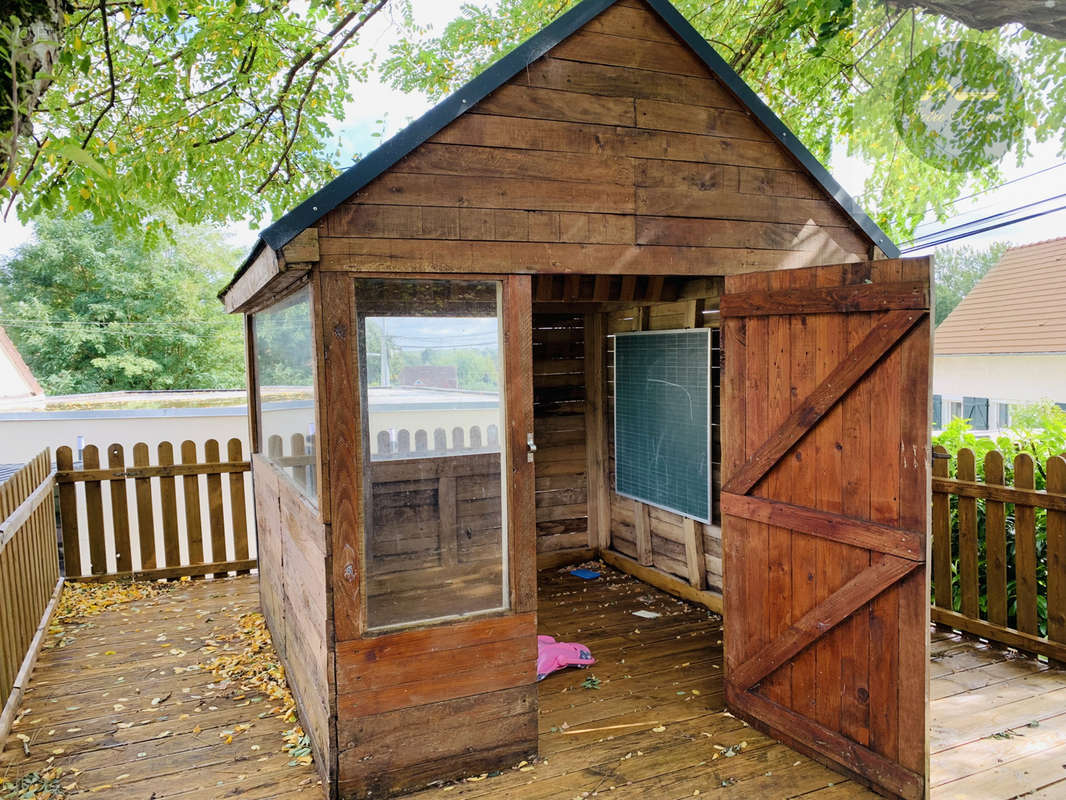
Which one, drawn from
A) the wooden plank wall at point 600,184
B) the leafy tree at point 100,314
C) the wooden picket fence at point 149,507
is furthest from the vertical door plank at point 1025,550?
the leafy tree at point 100,314

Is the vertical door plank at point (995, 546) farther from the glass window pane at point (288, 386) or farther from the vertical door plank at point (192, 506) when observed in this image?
the vertical door plank at point (192, 506)

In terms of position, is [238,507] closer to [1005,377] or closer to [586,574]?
[586,574]

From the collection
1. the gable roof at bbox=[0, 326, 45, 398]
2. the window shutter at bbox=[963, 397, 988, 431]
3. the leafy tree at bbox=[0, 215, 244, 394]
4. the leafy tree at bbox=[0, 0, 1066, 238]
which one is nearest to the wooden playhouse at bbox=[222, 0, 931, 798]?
the leafy tree at bbox=[0, 0, 1066, 238]

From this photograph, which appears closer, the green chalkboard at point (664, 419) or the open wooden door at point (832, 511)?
the open wooden door at point (832, 511)

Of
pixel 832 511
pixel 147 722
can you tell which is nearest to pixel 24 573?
pixel 147 722

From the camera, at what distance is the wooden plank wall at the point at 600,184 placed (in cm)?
304

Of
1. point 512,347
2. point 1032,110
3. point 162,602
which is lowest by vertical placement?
point 162,602

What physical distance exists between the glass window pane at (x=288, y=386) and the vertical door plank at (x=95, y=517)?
194 centimetres

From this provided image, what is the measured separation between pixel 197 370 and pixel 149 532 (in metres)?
23.3

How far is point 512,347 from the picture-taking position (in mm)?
3176

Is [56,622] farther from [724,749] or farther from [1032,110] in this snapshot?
[1032,110]

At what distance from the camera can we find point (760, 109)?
361 cm

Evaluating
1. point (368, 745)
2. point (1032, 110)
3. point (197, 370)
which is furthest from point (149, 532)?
point (197, 370)

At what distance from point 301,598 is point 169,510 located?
127 inches
